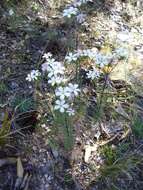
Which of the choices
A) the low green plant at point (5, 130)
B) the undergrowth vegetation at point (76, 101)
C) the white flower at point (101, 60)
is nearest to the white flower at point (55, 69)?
the undergrowth vegetation at point (76, 101)

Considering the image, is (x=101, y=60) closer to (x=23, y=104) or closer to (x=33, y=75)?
(x=33, y=75)

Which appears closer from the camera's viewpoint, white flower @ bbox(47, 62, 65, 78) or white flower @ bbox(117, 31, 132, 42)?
white flower @ bbox(47, 62, 65, 78)

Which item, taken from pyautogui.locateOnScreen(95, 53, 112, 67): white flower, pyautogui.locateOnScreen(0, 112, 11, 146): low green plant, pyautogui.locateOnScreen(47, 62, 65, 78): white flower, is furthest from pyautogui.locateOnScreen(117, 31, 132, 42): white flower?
pyautogui.locateOnScreen(0, 112, 11, 146): low green plant

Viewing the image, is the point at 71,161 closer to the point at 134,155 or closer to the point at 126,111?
the point at 134,155

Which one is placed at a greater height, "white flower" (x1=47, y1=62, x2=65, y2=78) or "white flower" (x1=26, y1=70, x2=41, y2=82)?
"white flower" (x1=47, y1=62, x2=65, y2=78)

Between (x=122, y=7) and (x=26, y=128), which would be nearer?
(x=26, y=128)

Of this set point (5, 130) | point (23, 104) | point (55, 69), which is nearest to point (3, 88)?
point (23, 104)

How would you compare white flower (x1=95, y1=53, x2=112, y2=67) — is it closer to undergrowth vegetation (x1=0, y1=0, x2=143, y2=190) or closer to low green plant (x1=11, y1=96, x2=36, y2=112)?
undergrowth vegetation (x1=0, y1=0, x2=143, y2=190)

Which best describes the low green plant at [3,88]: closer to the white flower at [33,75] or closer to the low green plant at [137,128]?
the white flower at [33,75]

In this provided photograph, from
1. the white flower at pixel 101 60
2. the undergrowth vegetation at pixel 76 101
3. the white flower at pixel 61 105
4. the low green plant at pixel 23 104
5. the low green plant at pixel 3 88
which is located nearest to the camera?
the white flower at pixel 61 105

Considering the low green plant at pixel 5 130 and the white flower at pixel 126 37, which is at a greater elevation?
the white flower at pixel 126 37

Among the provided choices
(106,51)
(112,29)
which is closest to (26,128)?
(106,51)
